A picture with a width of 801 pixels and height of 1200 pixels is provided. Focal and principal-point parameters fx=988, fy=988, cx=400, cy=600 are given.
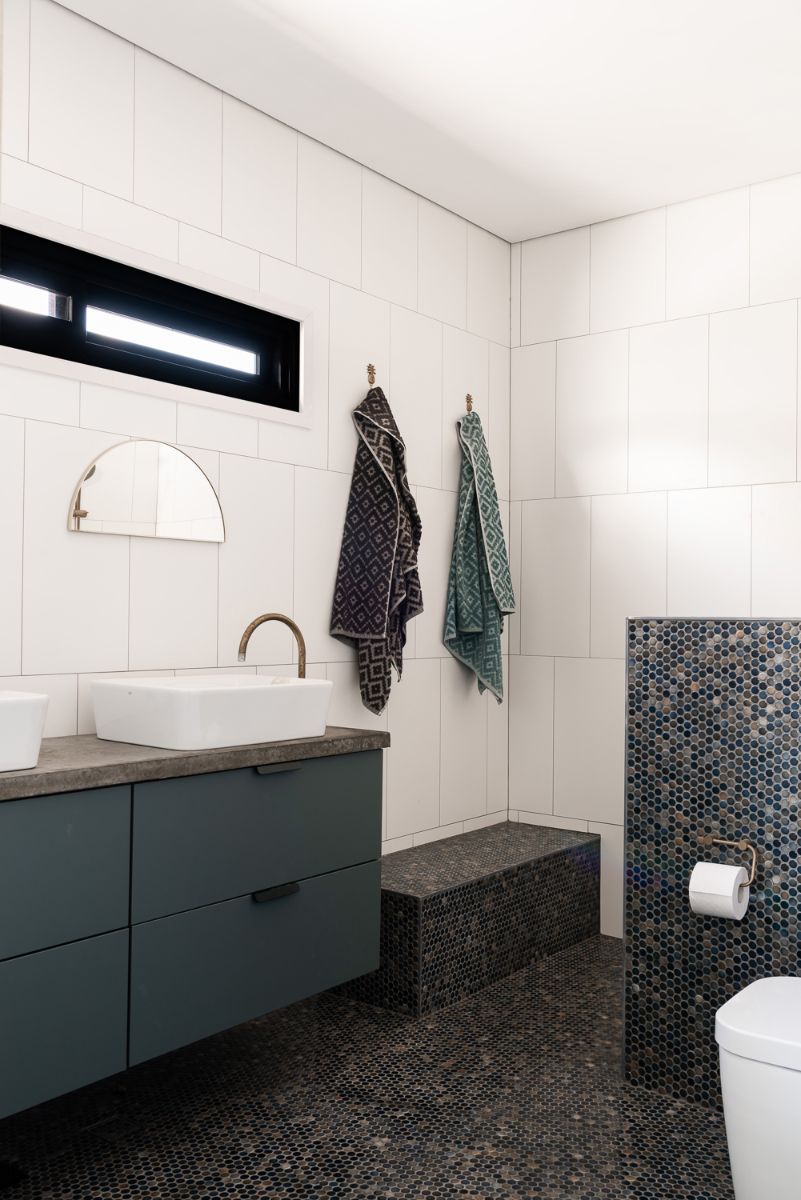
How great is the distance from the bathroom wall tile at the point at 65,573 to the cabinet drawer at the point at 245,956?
2.30 ft

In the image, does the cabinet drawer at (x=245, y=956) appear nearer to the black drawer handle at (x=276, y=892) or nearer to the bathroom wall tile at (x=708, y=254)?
the black drawer handle at (x=276, y=892)

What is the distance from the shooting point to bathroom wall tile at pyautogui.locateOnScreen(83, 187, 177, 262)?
95.3 inches

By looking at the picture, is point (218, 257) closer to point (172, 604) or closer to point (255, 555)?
point (255, 555)

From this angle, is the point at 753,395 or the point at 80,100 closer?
the point at 80,100

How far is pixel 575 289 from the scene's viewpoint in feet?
12.5

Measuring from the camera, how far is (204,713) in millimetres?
2123

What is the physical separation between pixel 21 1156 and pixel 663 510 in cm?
273

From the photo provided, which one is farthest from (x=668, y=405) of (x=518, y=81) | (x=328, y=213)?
(x=328, y=213)

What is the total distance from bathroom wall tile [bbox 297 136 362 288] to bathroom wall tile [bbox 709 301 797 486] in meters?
1.28

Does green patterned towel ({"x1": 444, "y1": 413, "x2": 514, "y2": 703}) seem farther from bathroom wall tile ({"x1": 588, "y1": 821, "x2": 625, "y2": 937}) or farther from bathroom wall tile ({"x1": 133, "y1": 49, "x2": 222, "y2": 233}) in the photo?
bathroom wall tile ({"x1": 133, "y1": 49, "x2": 222, "y2": 233})

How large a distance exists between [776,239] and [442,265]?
3.76ft

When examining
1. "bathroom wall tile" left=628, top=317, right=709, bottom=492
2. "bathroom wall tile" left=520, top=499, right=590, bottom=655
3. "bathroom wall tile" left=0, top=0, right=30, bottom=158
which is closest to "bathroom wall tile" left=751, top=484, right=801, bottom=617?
"bathroom wall tile" left=628, top=317, right=709, bottom=492

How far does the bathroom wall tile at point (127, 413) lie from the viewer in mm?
2408

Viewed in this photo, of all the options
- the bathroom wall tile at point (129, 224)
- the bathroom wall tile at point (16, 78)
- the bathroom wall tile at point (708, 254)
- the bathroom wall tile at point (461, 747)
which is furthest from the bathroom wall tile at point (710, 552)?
the bathroom wall tile at point (16, 78)
